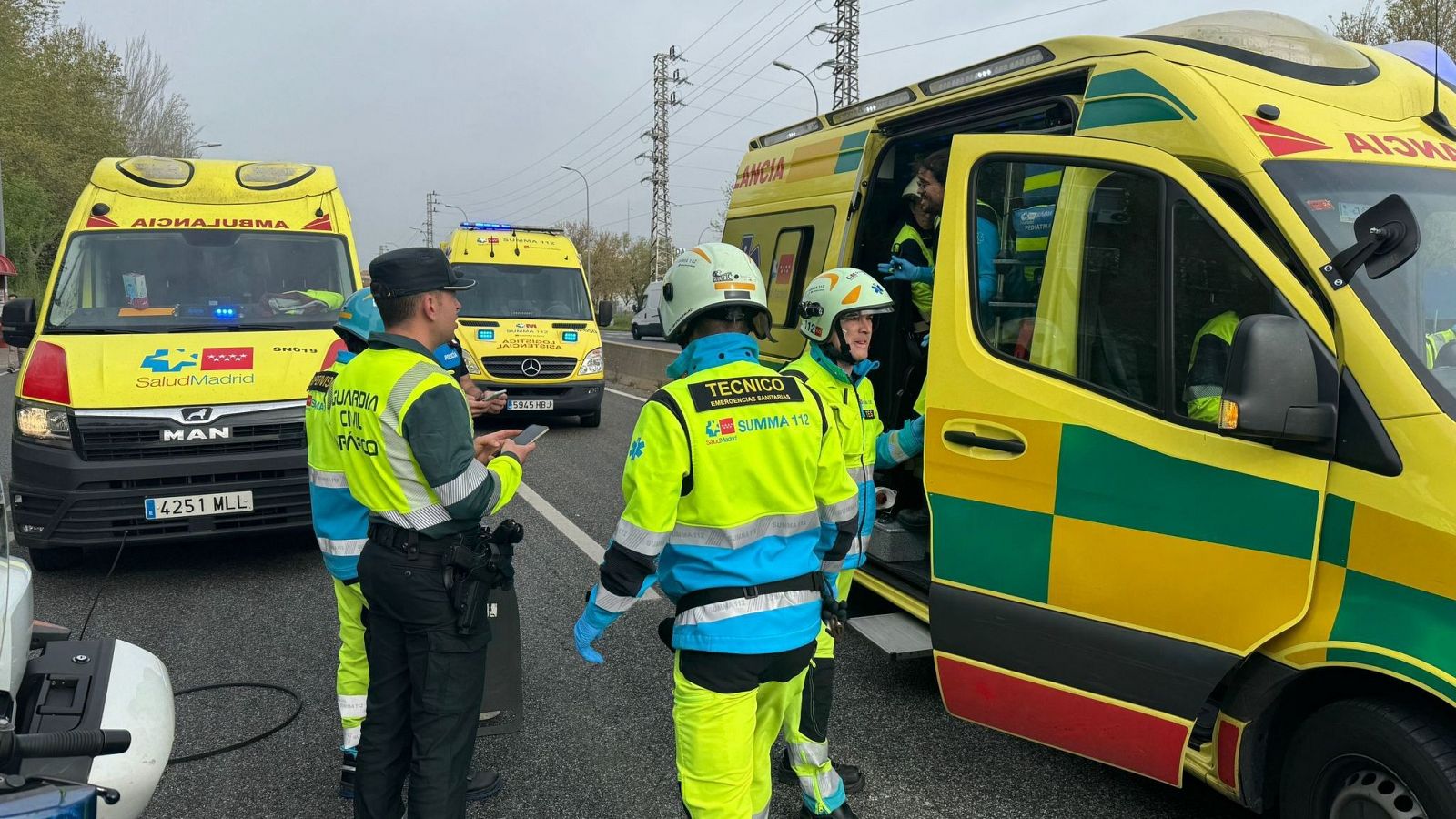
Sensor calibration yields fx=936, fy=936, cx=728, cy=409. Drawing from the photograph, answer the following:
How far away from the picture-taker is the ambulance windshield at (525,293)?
1180 cm

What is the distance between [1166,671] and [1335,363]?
95 cm

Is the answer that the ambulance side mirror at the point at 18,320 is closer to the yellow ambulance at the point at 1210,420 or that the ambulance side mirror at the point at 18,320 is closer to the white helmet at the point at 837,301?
the white helmet at the point at 837,301

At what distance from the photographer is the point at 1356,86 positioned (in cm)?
295

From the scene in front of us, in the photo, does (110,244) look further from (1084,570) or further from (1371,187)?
(1371,187)

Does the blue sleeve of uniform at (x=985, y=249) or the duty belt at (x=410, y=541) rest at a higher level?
the blue sleeve of uniform at (x=985, y=249)

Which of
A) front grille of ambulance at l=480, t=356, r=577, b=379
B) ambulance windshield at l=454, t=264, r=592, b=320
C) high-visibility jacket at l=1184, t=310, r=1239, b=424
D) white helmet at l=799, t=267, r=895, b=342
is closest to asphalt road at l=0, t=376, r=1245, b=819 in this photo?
high-visibility jacket at l=1184, t=310, r=1239, b=424

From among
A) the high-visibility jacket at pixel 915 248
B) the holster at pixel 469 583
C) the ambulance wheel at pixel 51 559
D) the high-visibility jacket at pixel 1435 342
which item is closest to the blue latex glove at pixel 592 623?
the holster at pixel 469 583

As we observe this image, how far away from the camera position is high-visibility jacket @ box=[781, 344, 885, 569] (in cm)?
329

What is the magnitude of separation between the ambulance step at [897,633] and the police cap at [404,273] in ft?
6.97

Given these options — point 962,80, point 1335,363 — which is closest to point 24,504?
point 962,80

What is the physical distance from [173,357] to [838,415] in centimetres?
410

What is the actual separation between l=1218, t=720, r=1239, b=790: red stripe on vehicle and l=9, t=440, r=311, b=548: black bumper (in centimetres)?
476

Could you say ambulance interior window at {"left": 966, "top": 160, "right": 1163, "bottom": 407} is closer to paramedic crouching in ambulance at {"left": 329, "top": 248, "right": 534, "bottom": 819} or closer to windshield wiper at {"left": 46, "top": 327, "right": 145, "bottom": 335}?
paramedic crouching in ambulance at {"left": 329, "top": 248, "right": 534, "bottom": 819}

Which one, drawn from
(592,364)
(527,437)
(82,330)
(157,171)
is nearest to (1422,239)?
(527,437)
